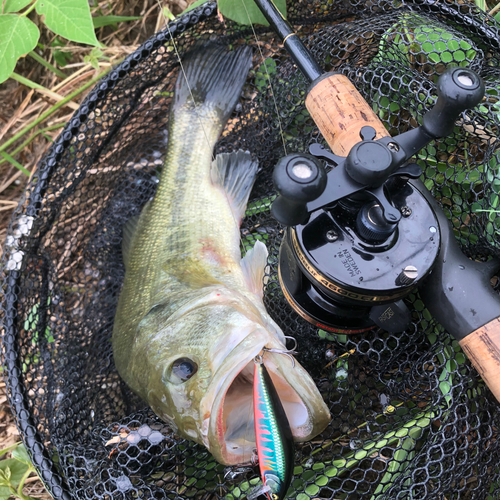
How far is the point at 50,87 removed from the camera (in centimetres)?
326

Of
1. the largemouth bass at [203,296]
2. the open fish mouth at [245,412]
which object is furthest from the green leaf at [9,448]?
the open fish mouth at [245,412]

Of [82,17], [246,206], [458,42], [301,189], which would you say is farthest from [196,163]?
[301,189]

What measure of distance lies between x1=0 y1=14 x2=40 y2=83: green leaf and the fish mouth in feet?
5.76

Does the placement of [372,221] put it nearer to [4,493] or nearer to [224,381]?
[224,381]

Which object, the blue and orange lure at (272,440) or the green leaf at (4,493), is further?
the green leaf at (4,493)

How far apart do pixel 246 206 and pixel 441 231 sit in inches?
45.9

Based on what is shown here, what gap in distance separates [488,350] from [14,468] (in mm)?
2358

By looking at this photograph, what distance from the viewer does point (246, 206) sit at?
2.39 metres

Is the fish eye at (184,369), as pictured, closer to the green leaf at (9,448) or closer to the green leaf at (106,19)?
the green leaf at (9,448)

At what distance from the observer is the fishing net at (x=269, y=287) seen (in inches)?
64.0

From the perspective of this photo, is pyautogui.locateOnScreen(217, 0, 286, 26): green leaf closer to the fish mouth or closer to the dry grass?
the dry grass

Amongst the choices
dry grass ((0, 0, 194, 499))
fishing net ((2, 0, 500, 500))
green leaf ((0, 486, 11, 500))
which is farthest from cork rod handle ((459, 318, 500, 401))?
dry grass ((0, 0, 194, 499))

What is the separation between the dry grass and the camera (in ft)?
10.0

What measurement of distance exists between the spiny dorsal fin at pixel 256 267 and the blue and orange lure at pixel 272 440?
2.05ft
